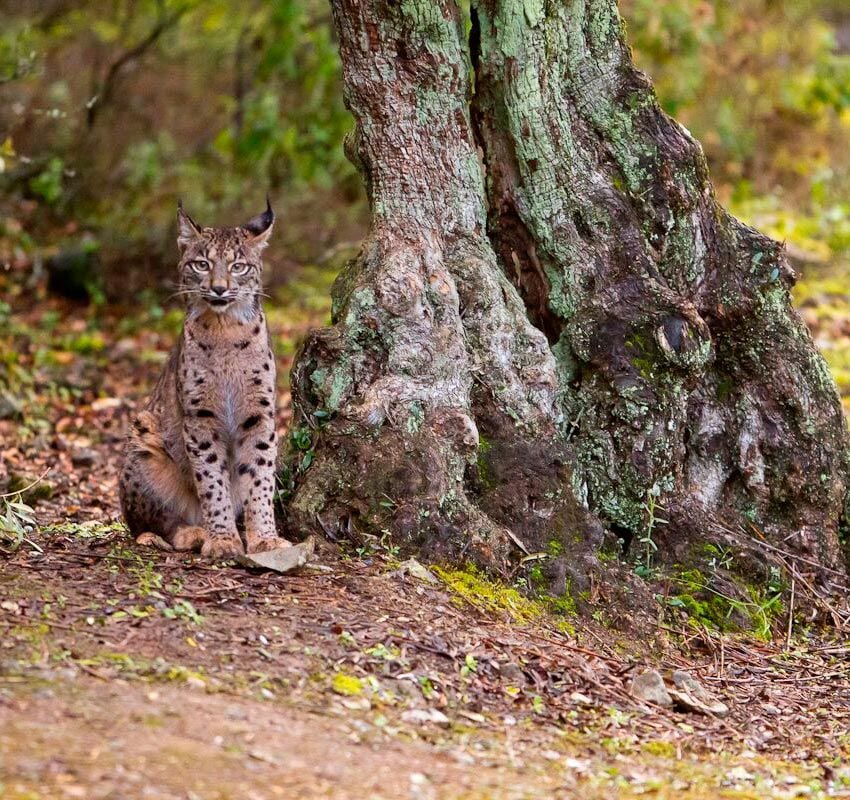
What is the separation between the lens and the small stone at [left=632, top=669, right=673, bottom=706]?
552cm

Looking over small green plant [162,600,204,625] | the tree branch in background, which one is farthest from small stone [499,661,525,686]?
the tree branch in background

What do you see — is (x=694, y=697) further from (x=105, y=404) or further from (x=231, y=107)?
(x=231, y=107)

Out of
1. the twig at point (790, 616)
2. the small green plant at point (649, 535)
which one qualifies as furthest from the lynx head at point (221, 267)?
the twig at point (790, 616)

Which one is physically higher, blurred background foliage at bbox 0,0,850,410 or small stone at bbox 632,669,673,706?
blurred background foliage at bbox 0,0,850,410

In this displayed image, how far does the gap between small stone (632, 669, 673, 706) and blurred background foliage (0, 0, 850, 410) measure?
7966mm

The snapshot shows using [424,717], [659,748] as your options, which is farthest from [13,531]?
[659,748]

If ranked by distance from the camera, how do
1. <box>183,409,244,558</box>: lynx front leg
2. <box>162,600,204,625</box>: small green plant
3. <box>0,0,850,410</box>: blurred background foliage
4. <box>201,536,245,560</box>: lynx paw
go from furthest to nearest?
<box>0,0,850,410</box>: blurred background foliage → <box>183,409,244,558</box>: lynx front leg → <box>201,536,245,560</box>: lynx paw → <box>162,600,204,625</box>: small green plant

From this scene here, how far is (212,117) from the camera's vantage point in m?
16.3

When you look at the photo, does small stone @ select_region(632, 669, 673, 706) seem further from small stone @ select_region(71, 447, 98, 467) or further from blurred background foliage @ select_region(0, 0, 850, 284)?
blurred background foliage @ select_region(0, 0, 850, 284)

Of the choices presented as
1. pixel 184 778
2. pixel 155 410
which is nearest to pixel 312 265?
pixel 155 410

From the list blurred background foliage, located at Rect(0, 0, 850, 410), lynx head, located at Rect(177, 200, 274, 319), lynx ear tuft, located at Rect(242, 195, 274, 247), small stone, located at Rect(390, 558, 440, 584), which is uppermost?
blurred background foliage, located at Rect(0, 0, 850, 410)

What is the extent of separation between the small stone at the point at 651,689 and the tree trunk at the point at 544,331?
804mm

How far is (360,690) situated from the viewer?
16.2 feet

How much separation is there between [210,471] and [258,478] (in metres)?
0.36
